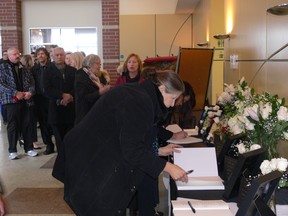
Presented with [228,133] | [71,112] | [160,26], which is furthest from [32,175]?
[160,26]

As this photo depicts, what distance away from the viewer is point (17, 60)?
5566 mm

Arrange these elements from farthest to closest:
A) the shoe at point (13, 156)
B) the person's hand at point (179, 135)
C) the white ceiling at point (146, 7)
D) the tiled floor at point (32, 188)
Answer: the white ceiling at point (146, 7) → the shoe at point (13, 156) → the tiled floor at point (32, 188) → the person's hand at point (179, 135)

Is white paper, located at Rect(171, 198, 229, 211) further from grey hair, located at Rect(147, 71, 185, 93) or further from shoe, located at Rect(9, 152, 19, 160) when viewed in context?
shoe, located at Rect(9, 152, 19, 160)

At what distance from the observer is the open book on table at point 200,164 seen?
86.0 inches

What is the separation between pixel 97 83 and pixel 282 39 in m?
2.27

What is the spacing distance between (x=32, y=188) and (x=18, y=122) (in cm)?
148

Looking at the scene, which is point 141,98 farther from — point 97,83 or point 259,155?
point 97,83

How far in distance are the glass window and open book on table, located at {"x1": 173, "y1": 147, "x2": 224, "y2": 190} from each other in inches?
323

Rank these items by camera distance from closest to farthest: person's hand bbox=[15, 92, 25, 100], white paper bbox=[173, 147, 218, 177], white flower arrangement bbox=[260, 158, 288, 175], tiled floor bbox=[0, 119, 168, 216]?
white flower arrangement bbox=[260, 158, 288, 175] < white paper bbox=[173, 147, 218, 177] < tiled floor bbox=[0, 119, 168, 216] < person's hand bbox=[15, 92, 25, 100]

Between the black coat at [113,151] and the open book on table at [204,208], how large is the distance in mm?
292

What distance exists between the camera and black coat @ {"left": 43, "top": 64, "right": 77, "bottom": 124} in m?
5.30

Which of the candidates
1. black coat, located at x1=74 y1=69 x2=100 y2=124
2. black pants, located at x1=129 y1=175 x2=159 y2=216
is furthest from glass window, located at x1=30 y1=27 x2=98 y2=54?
black pants, located at x1=129 y1=175 x2=159 y2=216

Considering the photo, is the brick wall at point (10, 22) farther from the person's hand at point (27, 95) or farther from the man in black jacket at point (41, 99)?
the person's hand at point (27, 95)

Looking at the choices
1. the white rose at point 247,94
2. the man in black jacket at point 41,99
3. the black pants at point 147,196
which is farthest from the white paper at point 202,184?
the man in black jacket at point 41,99
